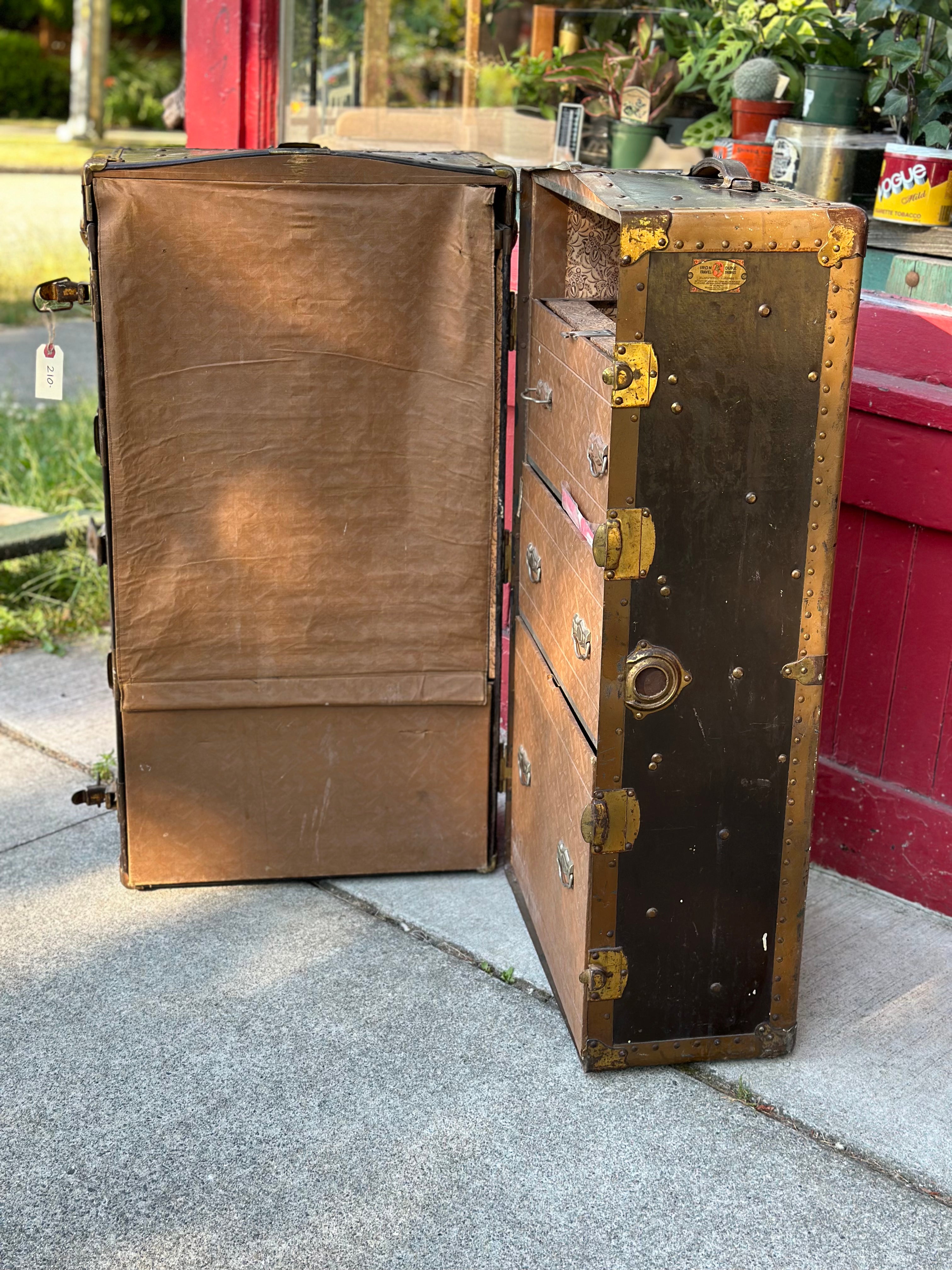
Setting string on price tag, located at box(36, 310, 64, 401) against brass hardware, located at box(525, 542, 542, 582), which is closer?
brass hardware, located at box(525, 542, 542, 582)

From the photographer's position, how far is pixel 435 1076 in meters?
2.39

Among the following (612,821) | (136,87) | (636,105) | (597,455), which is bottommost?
(612,821)

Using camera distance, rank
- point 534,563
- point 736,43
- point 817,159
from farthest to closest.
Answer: point 736,43 < point 817,159 < point 534,563

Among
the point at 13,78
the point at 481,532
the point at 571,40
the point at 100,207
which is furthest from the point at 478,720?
the point at 13,78

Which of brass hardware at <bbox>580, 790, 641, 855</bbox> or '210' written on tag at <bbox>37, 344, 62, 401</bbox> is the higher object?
'210' written on tag at <bbox>37, 344, 62, 401</bbox>

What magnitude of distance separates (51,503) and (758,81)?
3190 millimetres

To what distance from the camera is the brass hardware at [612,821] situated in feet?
7.35

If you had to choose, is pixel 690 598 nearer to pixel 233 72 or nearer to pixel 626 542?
pixel 626 542

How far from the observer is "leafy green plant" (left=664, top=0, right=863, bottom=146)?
3.59m

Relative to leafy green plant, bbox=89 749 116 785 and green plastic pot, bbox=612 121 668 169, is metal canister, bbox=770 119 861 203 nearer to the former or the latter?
green plastic pot, bbox=612 121 668 169

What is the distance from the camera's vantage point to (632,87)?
4020 millimetres

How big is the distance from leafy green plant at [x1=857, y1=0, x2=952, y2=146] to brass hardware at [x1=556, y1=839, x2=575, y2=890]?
1.90 meters

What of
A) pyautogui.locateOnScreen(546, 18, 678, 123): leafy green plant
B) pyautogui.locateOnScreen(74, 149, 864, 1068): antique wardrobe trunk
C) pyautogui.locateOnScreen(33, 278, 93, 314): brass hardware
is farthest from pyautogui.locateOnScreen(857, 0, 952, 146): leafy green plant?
pyautogui.locateOnScreen(33, 278, 93, 314): brass hardware

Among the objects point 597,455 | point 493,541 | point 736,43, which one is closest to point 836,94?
point 736,43
